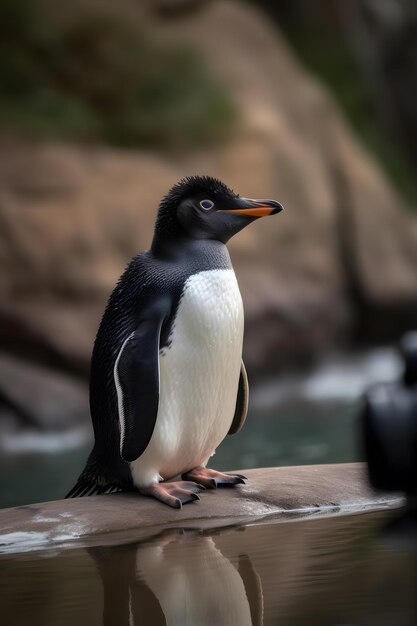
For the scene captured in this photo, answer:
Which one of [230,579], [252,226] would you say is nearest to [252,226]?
[252,226]

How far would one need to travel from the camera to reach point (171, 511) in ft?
6.40

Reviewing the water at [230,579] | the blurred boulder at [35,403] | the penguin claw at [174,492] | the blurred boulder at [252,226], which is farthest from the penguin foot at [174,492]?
the blurred boulder at [252,226]

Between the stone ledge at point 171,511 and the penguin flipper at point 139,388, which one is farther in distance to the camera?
the penguin flipper at point 139,388

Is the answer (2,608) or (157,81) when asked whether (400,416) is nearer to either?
(2,608)

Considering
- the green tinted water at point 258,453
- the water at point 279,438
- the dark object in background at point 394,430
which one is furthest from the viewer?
the water at point 279,438

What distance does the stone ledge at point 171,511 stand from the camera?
1873 mm

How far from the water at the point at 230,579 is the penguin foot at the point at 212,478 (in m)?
0.29

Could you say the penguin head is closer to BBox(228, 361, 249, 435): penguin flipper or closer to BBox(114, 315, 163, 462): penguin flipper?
BBox(114, 315, 163, 462): penguin flipper

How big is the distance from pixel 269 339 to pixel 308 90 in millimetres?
1848

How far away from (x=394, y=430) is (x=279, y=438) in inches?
113

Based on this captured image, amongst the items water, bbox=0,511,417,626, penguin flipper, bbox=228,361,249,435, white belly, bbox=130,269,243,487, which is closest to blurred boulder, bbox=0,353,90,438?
penguin flipper, bbox=228,361,249,435

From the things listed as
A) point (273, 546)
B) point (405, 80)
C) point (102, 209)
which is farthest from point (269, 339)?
point (273, 546)

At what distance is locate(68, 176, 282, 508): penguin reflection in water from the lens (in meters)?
2.00

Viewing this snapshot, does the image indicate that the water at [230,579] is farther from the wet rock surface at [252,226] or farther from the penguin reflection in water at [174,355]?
the wet rock surface at [252,226]
